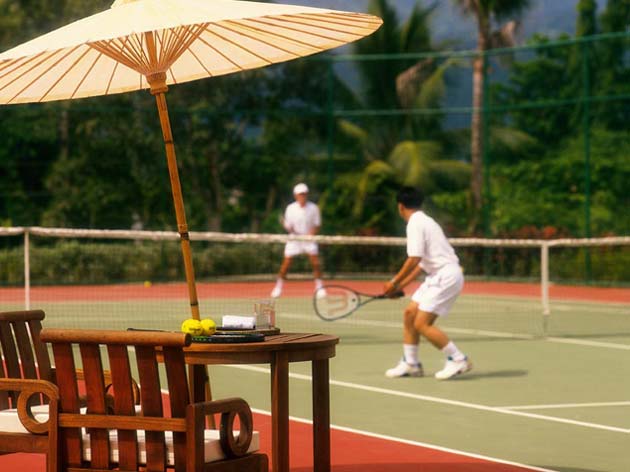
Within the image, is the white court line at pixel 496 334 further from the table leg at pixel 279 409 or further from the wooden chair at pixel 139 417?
the wooden chair at pixel 139 417

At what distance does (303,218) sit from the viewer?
19641 mm

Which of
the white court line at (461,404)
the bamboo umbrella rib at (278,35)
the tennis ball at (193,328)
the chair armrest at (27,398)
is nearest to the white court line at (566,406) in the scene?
the white court line at (461,404)

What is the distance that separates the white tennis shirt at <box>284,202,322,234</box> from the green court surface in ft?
6.46

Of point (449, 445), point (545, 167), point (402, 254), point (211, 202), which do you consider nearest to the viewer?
point (449, 445)

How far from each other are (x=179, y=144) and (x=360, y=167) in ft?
19.3

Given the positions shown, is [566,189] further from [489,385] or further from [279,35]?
[279,35]

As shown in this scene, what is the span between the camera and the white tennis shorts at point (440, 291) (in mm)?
10625

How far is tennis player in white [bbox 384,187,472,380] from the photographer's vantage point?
1052 cm

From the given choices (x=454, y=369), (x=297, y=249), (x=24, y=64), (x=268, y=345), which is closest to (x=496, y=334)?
(x=454, y=369)

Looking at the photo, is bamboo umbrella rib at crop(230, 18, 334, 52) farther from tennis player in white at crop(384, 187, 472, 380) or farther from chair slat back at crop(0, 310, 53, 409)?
tennis player in white at crop(384, 187, 472, 380)

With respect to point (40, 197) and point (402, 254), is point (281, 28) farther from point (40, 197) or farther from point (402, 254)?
point (40, 197)

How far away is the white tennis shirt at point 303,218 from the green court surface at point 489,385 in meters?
1.97

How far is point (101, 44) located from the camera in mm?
6355

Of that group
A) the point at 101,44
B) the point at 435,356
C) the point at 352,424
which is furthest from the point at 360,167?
the point at 101,44
